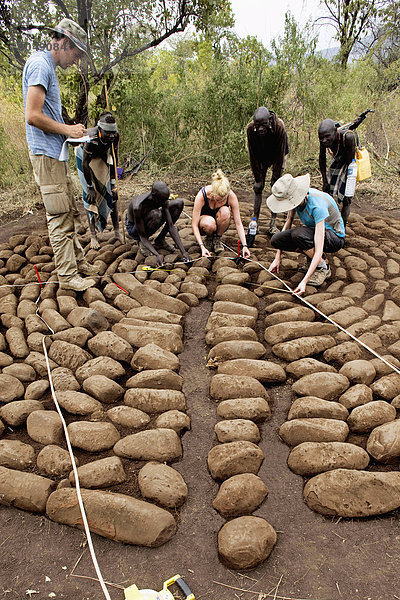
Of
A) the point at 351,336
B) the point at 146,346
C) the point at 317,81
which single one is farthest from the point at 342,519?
the point at 317,81

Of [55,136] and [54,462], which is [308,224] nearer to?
[55,136]

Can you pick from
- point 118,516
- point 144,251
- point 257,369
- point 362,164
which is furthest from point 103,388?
point 362,164

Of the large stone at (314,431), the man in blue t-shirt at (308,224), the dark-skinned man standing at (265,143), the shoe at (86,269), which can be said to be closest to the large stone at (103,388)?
the large stone at (314,431)

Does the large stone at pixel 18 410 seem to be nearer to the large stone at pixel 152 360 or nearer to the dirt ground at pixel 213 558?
the dirt ground at pixel 213 558

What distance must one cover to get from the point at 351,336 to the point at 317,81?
5.70m

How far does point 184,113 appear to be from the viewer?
6777mm

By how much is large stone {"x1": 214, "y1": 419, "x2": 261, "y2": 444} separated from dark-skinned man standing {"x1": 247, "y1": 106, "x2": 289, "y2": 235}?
2.62m

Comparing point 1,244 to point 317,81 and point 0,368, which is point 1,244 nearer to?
point 0,368

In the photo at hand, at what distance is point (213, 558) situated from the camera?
Answer: 1.75 meters

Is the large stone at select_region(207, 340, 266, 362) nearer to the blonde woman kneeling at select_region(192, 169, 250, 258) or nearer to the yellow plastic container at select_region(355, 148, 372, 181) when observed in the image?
the blonde woman kneeling at select_region(192, 169, 250, 258)

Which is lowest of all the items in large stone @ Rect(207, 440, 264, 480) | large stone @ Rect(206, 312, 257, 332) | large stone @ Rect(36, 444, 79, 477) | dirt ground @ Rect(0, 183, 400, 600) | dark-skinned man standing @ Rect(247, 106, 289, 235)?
dirt ground @ Rect(0, 183, 400, 600)

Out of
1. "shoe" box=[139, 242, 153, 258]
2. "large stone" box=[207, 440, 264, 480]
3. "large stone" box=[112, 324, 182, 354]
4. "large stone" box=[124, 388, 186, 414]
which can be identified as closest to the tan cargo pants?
"shoe" box=[139, 242, 153, 258]

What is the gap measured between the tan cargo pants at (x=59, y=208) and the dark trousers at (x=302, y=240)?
171 centimetres

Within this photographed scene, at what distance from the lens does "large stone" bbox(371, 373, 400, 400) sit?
7.82 feet
